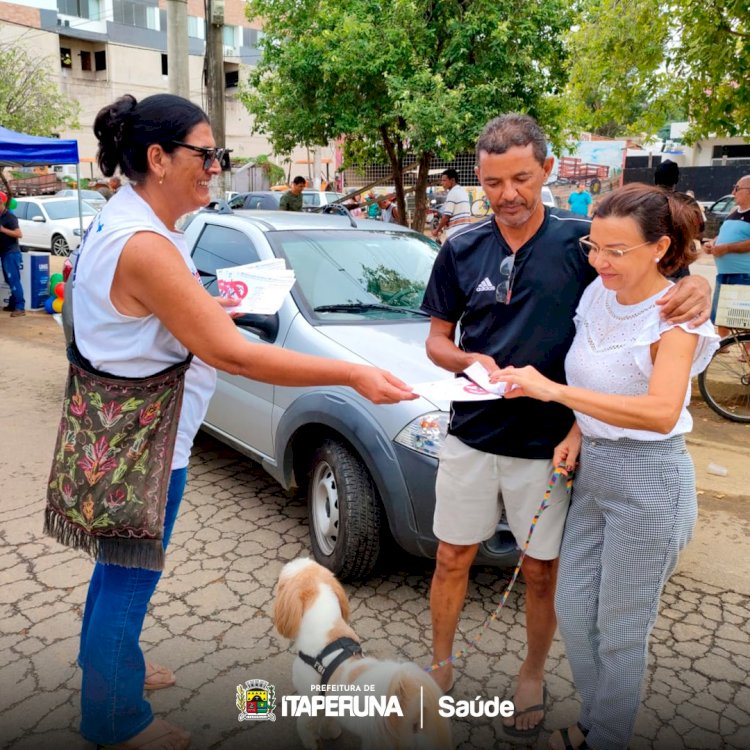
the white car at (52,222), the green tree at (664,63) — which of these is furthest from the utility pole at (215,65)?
the white car at (52,222)

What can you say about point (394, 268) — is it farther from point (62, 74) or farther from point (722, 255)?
point (62, 74)

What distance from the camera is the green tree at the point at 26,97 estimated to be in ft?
97.8

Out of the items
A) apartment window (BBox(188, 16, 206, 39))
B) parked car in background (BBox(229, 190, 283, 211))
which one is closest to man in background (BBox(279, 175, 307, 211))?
parked car in background (BBox(229, 190, 283, 211))

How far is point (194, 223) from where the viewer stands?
5.12 m

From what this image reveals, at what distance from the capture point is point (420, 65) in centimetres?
Result: 758

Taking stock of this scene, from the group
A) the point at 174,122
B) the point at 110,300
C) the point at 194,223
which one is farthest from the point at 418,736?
the point at 194,223

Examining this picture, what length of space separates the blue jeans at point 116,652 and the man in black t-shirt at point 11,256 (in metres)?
10.1

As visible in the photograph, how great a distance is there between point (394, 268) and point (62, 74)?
44.7m

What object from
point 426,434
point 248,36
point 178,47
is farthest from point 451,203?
point 248,36

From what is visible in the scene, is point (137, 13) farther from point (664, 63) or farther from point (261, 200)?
point (664, 63)

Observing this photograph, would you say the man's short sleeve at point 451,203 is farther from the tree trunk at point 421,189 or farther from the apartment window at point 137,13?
the apartment window at point 137,13

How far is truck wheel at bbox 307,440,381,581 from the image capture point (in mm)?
3178

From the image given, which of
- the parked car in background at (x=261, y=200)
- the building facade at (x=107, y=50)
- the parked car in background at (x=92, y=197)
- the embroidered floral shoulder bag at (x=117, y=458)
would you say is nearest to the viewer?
the embroidered floral shoulder bag at (x=117, y=458)

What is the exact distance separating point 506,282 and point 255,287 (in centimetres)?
95
